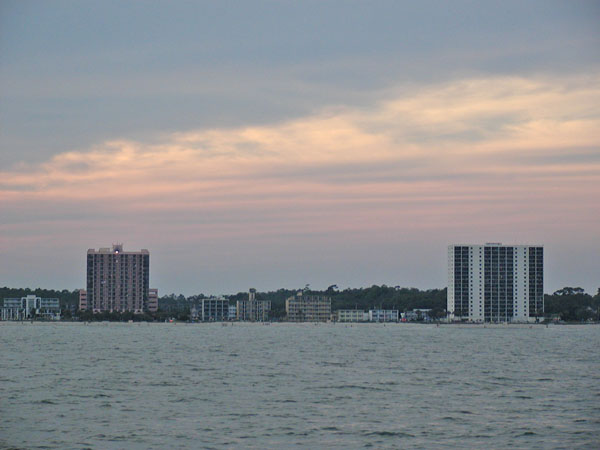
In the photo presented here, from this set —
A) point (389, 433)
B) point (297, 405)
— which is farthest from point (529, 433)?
point (297, 405)

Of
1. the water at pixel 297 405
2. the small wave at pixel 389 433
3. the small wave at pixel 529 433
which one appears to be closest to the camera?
the water at pixel 297 405

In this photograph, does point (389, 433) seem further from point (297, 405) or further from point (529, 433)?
point (297, 405)

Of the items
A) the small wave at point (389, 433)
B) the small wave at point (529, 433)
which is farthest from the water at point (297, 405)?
the small wave at point (529, 433)

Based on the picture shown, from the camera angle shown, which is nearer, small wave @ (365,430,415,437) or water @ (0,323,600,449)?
water @ (0,323,600,449)

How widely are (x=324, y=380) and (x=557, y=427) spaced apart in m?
27.0

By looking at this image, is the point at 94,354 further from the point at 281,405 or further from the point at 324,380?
the point at 281,405

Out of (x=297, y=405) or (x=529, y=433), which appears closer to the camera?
(x=529, y=433)

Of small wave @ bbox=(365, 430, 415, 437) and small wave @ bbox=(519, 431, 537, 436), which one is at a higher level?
small wave @ bbox=(519, 431, 537, 436)

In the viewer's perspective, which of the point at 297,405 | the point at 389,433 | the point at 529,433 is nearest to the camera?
the point at 389,433

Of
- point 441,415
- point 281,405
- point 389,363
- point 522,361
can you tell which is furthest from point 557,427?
point 522,361

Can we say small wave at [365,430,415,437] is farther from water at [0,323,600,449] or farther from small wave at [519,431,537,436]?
small wave at [519,431,537,436]

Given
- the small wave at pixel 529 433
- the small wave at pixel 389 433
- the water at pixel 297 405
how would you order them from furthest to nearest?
the small wave at pixel 529 433, the small wave at pixel 389 433, the water at pixel 297 405

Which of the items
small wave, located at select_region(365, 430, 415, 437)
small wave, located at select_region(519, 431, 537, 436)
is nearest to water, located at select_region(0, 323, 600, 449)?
small wave, located at select_region(365, 430, 415, 437)

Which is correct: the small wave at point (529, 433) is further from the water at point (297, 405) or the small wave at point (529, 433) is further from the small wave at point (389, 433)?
the small wave at point (389, 433)
